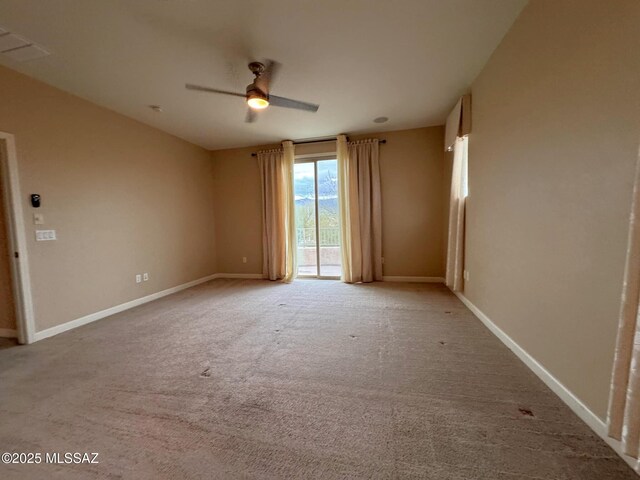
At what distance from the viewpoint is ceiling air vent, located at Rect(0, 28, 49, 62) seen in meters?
1.90

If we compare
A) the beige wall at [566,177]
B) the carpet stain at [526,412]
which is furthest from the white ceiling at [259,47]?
the carpet stain at [526,412]

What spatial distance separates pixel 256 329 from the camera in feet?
8.52

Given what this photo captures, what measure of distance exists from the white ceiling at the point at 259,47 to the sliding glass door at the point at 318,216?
1487 millimetres

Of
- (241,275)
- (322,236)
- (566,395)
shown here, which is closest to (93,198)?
(241,275)

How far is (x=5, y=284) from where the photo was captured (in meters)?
2.52

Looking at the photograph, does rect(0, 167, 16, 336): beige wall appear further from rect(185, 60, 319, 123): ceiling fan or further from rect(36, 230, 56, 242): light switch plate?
rect(185, 60, 319, 123): ceiling fan

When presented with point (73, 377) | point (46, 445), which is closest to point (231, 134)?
Result: point (73, 377)

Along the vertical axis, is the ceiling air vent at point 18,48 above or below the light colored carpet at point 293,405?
above

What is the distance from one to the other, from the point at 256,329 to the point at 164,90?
2880 millimetres

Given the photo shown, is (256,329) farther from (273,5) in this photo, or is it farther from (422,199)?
(422,199)

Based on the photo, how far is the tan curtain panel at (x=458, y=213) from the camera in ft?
10.0

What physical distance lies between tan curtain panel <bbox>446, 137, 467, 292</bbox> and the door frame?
4740 mm

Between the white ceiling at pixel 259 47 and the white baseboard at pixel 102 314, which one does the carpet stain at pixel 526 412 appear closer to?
the white ceiling at pixel 259 47

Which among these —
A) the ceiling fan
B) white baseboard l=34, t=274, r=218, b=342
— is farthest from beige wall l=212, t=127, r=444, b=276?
white baseboard l=34, t=274, r=218, b=342
